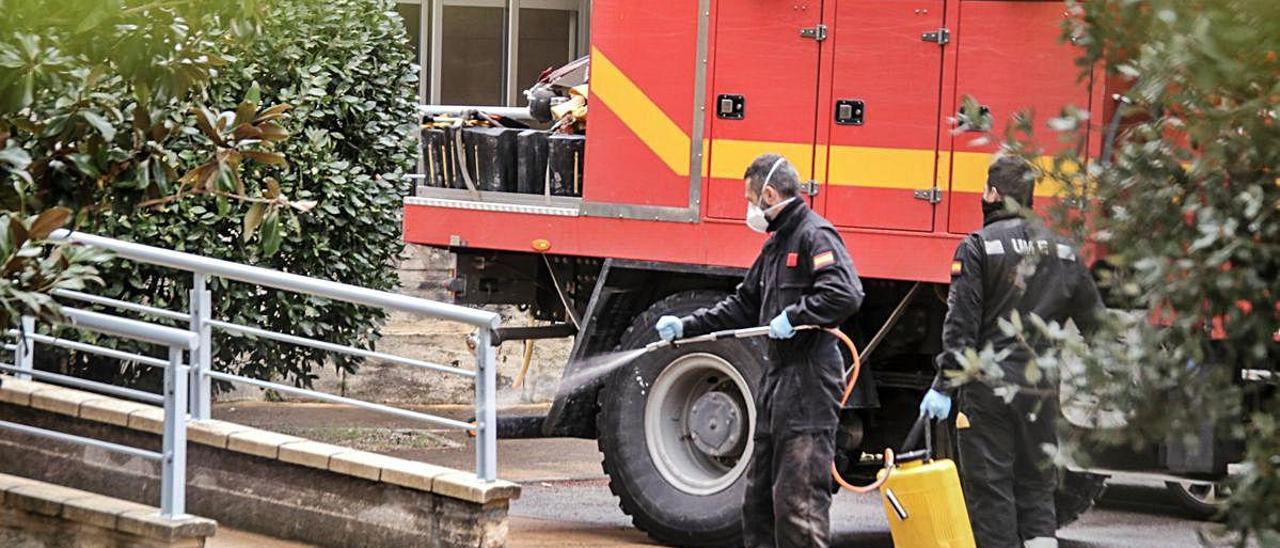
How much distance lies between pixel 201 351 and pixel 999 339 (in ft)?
10.0

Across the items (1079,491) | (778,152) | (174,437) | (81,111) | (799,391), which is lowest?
(1079,491)

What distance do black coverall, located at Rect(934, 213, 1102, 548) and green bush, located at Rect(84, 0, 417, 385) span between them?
3.35 meters

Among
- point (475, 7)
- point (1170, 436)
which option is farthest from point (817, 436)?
point (475, 7)

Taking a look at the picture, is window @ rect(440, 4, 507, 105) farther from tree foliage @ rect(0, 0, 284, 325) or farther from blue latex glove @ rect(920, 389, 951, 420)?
tree foliage @ rect(0, 0, 284, 325)

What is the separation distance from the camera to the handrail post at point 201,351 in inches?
282

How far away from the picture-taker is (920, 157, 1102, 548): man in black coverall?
7195 mm

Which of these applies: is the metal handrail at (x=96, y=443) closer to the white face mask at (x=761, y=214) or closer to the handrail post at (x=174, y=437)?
the handrail post at (x=174, y=437)

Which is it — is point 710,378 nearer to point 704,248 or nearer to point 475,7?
point 704,248

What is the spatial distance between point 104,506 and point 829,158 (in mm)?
3645

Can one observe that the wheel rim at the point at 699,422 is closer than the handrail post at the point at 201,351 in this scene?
No

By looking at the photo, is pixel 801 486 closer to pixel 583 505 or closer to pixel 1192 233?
pixel 583 505

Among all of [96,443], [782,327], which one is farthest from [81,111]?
[782,327]

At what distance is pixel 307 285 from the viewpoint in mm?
7074

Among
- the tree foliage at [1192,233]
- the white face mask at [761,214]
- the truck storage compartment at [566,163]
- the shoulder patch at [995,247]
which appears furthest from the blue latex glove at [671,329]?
the tree foliage at [1192,233]
